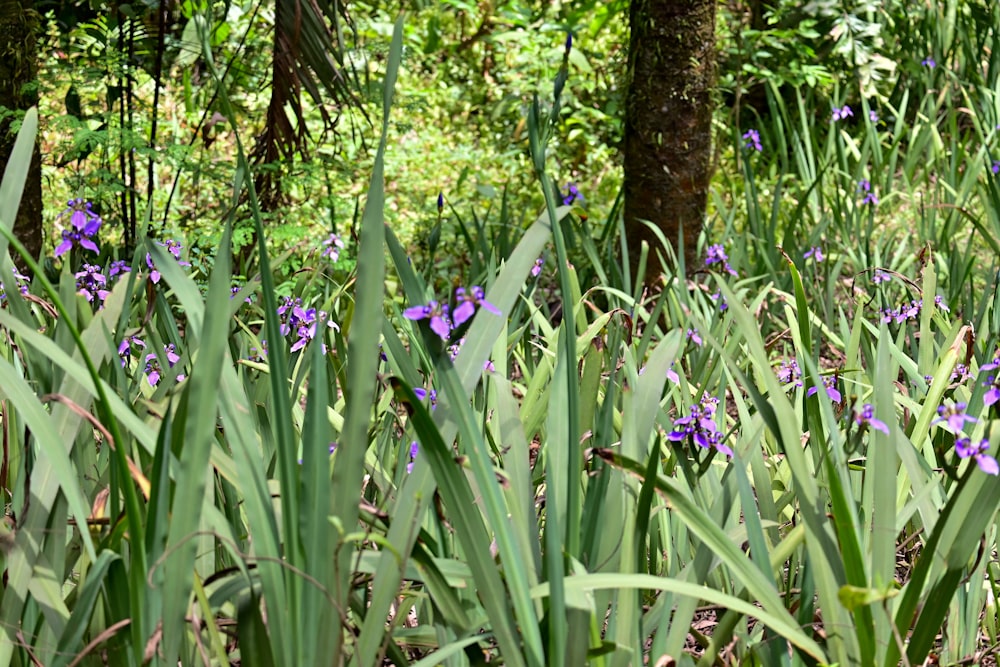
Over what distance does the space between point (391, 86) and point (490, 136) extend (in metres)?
5.68

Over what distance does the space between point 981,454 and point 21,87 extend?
2.57 m

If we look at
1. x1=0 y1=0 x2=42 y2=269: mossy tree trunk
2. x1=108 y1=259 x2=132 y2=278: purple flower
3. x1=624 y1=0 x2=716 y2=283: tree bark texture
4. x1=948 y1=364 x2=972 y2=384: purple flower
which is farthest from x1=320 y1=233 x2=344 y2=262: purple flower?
x1=948 y1=364 x2=972 y2=384: purple flower

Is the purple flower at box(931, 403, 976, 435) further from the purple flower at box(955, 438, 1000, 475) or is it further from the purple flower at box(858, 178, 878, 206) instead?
the purple flower at box(858, 178, 878, 206)

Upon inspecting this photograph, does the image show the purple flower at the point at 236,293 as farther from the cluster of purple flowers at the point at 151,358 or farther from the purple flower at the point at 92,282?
the purple flower at the point at 92,282

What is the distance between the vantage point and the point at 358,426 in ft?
3.07

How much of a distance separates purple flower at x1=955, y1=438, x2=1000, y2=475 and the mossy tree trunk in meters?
2.35

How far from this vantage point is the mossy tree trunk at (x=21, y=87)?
265 centimetres

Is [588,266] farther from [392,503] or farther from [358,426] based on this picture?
[358,426]

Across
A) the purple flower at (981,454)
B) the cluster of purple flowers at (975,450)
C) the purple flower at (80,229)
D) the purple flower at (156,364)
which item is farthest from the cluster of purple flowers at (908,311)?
the purple flower at (80,229)

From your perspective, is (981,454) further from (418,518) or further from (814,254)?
(814,254)

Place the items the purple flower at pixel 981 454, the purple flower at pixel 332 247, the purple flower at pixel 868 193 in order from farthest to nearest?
1. the purple flower at pixel 868 193
2. the purple flower at pixel 332 247
3. the purple flower at pixel 981 454

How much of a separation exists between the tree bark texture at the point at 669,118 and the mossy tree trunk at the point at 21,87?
1739 mm

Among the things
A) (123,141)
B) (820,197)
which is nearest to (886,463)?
(123,141)

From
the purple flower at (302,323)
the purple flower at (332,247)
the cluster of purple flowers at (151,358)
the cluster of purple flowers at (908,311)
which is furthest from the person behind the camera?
the purple flower at (332,247)
